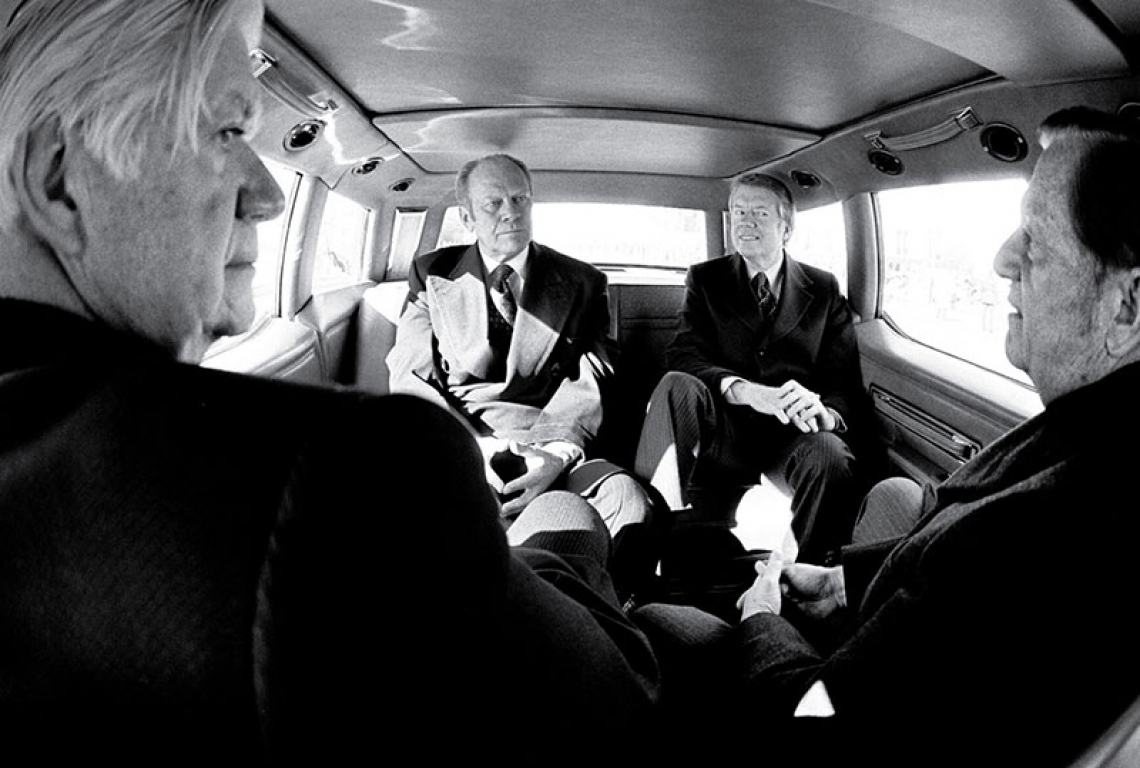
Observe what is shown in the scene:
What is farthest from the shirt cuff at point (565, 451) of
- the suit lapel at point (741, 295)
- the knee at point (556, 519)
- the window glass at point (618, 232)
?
the window glass at point (618, 232)

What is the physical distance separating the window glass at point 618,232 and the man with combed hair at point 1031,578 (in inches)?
121

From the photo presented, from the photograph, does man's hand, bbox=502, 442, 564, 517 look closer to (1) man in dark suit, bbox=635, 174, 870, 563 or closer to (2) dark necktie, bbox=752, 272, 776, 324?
(1) man in dark suit, bbox=635, 174, 870, 563

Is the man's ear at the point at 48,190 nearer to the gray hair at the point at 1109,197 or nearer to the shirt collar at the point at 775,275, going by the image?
the gray hair at the point at 1109,197

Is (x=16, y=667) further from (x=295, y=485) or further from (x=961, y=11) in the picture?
(x=961, y=11)

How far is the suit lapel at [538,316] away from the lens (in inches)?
123

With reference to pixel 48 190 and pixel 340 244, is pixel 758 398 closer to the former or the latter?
pixel 340 244

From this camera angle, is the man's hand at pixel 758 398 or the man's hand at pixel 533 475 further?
the man's hand at pixel 758 398

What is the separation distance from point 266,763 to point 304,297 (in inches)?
151

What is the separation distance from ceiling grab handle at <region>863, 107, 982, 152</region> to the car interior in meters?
0.01

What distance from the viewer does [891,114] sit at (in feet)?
9.11

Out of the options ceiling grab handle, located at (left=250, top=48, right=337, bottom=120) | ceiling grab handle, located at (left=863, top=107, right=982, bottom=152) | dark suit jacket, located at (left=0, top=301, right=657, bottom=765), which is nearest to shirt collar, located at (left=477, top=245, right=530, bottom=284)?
ceiling grab handle, located at (left=250, top=48, right=337, bottom=120)

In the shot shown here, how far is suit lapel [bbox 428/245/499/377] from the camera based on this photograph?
3.15m

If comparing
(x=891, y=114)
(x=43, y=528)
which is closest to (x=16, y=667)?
(x=43, y=528)

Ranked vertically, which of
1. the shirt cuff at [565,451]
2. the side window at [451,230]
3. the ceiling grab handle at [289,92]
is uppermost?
the ceiling grab handle at [289,92]
